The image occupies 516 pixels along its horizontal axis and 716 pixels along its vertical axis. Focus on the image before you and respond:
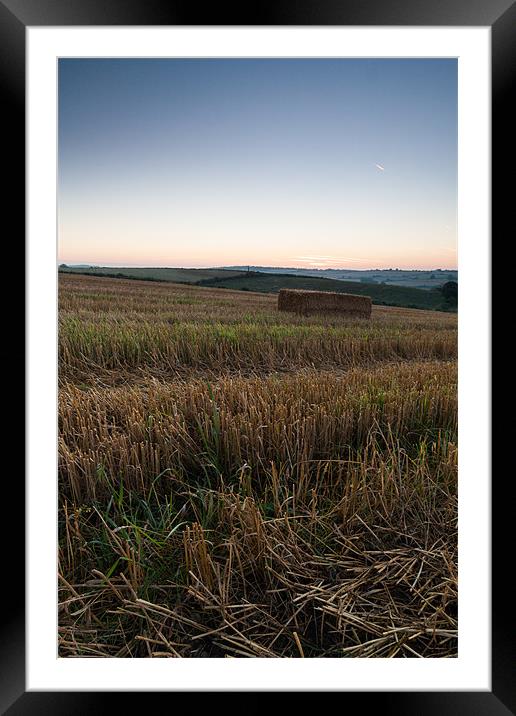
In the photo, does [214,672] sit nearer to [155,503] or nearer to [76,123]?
[155,503]

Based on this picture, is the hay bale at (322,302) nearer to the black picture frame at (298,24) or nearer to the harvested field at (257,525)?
the harvested field at (257,525)

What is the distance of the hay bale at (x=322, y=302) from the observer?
→ 8055 mm

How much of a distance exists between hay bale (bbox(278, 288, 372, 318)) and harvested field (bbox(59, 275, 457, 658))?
5.78 metres

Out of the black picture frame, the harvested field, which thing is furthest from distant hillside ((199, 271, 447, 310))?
the black picture frame

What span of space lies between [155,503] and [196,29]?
1417 millimetres

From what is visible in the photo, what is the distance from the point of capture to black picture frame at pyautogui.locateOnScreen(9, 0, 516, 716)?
39.4 inches

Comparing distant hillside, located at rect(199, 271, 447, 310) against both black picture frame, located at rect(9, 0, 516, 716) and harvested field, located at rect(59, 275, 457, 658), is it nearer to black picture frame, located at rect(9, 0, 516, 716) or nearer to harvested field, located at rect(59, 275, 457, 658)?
harvested field, located at rect(59, 275, 457, 658)

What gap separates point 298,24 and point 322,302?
24.0 feet

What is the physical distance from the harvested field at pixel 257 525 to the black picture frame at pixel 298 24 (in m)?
0.13

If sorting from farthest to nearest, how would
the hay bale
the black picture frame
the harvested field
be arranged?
the hay bale
the harvested field
the black picture frame

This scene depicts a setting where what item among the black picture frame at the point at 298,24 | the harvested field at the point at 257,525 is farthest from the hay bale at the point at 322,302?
the black picture frame at the point at 298,24

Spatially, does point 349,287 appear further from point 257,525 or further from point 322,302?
point 257,525
